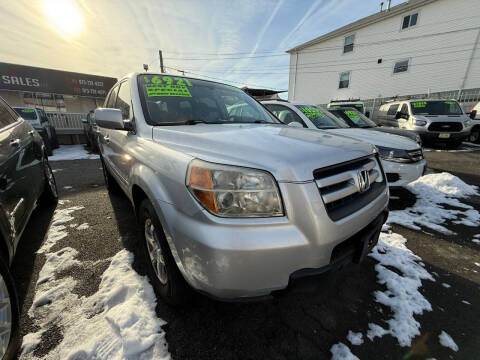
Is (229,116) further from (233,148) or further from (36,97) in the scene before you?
(36,97)

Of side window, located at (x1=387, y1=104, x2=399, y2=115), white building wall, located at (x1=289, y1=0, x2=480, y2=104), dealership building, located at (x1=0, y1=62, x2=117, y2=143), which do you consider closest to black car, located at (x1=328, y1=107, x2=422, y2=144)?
side window, located at (x1=387, y1=104, x2=399, y2=115)

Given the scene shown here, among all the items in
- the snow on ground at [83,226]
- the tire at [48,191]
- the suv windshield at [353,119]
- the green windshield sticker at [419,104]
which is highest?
the green windshield sticker at [419,104]

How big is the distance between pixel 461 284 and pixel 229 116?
265 cm

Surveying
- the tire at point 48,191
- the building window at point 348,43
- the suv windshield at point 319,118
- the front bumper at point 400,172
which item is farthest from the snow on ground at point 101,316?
the building window at point 348,43

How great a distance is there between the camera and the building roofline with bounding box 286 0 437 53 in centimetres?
1500

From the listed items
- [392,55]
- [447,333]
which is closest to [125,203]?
[447,333]

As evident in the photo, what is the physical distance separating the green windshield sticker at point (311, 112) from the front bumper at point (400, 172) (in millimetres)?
1604

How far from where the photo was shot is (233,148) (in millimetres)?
1279

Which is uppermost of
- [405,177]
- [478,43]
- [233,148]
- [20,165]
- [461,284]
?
[478,43]

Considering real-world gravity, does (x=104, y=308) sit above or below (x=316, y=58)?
below

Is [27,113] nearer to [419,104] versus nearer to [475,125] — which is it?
[419,104]

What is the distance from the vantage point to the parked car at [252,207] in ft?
3.55

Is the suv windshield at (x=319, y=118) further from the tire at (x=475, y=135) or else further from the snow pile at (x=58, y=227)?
the tire at (x=475, y=135)

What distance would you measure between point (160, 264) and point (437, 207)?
4.24 metres
